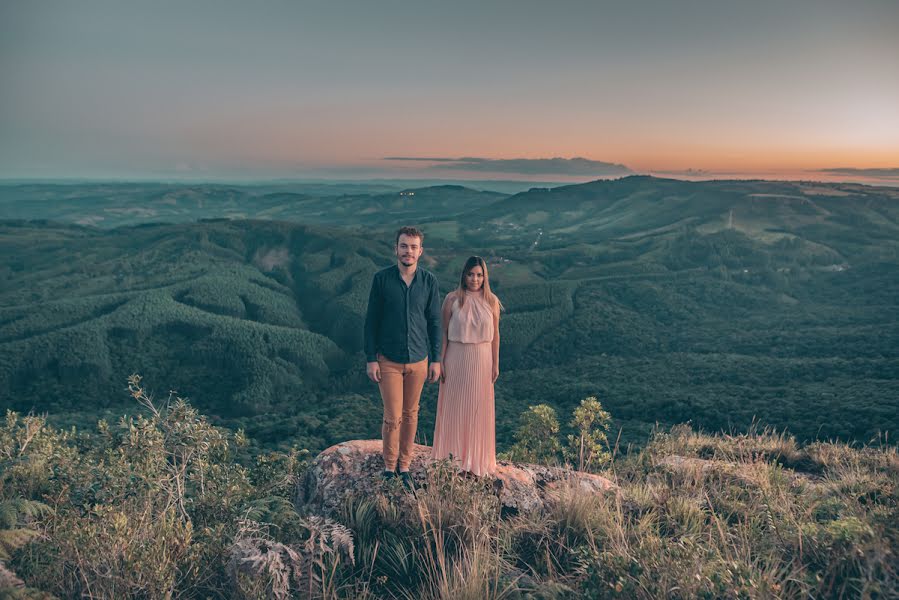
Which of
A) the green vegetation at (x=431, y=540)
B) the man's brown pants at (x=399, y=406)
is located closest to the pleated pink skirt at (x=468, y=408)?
the man's brown pants at (x=399, y=406)

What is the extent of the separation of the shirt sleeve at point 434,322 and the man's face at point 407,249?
16.2 inches

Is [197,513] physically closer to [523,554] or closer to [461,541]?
[461,541]

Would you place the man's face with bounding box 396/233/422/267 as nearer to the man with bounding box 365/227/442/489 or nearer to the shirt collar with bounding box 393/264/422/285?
the man with bounding box 365/227/442/489

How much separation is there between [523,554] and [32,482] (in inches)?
242

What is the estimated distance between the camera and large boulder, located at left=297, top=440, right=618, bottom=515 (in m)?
5.41

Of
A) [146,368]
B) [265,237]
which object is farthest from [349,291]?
[265,237]

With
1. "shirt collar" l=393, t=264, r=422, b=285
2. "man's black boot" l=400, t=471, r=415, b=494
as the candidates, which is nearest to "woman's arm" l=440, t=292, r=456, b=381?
"shirt collar" l=393, t=264, r=422, b=285

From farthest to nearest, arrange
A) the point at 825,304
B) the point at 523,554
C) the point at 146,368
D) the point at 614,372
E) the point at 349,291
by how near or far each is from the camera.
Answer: the point at 349,291 → the point at 825,304 → the point at 146,368 → the point at 614,372 → the point at 523,554

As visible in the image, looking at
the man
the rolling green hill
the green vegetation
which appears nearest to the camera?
the green vegetation

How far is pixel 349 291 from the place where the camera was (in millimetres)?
131750

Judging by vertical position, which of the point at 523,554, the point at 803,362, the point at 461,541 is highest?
the point at 461,541

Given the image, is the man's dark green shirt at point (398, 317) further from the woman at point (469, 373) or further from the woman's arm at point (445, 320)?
the woman at point (469, 373)

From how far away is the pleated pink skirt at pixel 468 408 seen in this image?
591 centimetres

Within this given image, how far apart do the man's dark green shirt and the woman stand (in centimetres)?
38
